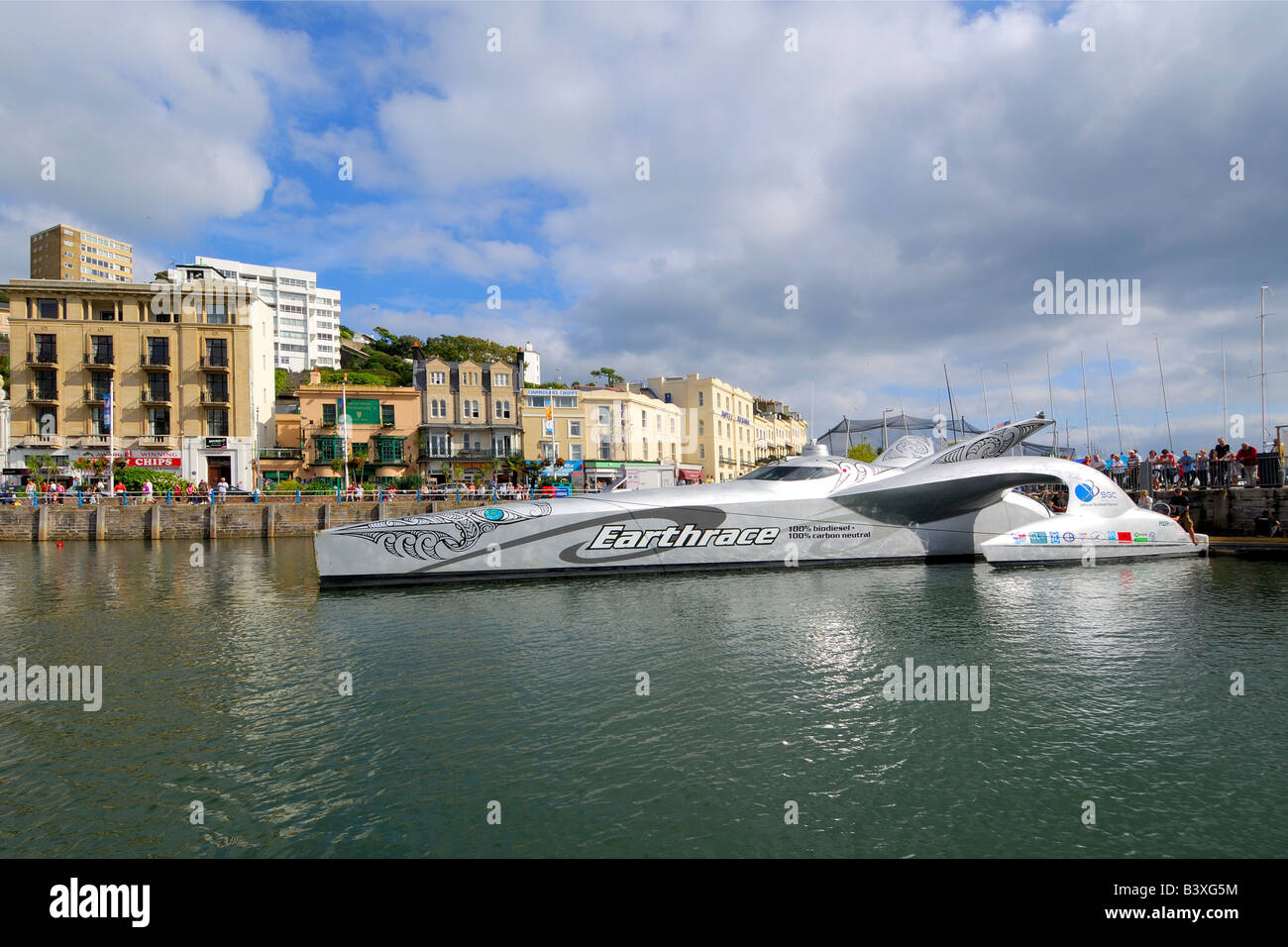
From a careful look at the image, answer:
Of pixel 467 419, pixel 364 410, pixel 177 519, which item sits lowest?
pixel 177 519

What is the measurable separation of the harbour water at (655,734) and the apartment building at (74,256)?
13816cm

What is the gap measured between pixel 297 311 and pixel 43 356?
62806 mm

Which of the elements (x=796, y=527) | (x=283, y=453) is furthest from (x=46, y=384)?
(x=796, y=527)

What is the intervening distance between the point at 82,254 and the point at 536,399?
12758 centimetres

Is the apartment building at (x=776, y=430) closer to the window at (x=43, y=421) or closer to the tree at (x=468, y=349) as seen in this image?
the tree at (x=468, y=349)

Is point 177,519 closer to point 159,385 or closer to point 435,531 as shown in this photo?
point 159,385

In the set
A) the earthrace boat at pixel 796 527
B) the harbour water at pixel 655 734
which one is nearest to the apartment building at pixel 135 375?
the earthrace boat at pixel 796 527

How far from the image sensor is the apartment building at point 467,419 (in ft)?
151

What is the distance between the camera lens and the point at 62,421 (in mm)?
39125

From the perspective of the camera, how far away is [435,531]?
1388 cm

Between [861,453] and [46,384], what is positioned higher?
[46,384]

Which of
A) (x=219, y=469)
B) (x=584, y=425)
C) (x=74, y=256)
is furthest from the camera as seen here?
(x=74, y=256)
